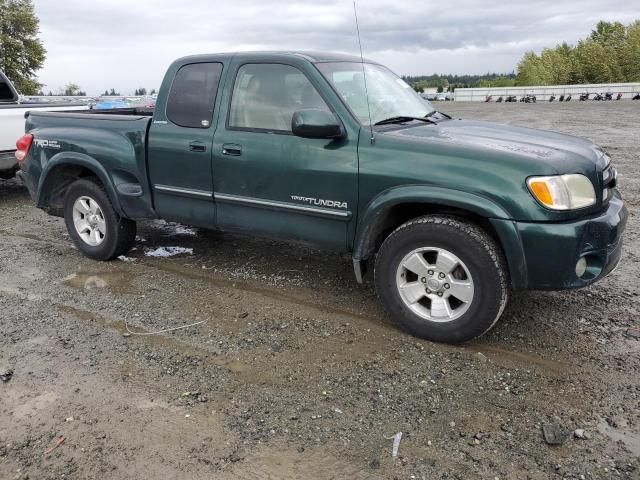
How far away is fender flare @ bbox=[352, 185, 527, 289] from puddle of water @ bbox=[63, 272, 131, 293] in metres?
2.26

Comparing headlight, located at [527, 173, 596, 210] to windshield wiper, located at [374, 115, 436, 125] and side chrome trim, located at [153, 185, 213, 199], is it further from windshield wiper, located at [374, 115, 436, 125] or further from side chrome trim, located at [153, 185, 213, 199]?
side chrome trim, located at [153, 185, 213, 199]

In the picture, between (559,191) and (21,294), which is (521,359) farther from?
(21,294)

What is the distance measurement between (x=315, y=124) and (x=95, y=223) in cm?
291

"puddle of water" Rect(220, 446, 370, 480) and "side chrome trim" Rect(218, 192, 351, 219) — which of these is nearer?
"puddle of water" Rect(220, 446, 370, 480)

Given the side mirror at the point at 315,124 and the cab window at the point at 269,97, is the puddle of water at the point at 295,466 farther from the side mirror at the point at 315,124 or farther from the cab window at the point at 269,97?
the cab window at the point at 269,97

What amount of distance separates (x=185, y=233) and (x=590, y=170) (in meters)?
4.58

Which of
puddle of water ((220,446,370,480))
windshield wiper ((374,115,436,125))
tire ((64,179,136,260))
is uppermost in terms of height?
windshield wiper ((374,115,436,125))

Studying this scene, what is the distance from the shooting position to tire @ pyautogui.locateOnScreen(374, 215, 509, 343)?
359cm

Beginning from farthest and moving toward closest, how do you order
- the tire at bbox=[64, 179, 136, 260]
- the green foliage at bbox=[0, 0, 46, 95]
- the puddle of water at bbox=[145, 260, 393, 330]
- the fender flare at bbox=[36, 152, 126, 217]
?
the green foliage at bbox=[0, 0, 46, 95]
the tire at bbox=[64, 179, 136, 260]
the fender flare at bbox=[36, 152, 126, 217]
the puddle of water at bbox=[145, 260, 393, 330]

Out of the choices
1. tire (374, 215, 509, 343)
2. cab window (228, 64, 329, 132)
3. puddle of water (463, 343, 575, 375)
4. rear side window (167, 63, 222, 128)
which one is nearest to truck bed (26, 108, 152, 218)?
rear side window (167, 63, 222, 128)

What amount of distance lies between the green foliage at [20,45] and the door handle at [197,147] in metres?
33.4

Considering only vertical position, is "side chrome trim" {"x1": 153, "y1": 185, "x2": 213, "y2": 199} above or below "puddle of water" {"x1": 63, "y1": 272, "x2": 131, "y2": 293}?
above

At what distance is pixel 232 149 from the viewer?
14.7ft

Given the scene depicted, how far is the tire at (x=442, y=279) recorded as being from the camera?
3594 mm
